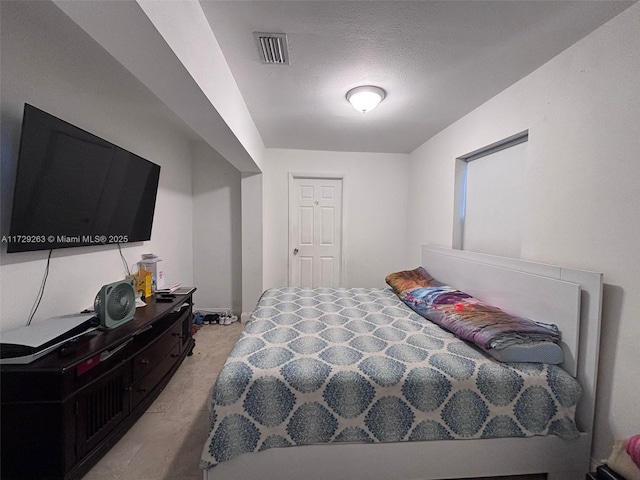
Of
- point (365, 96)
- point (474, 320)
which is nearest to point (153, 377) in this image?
point (474, 320)

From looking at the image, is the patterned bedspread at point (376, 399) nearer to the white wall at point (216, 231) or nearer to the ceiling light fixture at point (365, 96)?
the ceiling light fixture at point (365, 96)

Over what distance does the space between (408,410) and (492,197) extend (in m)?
1.98

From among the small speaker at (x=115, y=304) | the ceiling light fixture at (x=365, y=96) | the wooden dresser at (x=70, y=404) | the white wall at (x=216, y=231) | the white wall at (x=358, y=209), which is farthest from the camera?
the white wall at (x=358, y=209)

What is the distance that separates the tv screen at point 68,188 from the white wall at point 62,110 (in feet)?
0.26

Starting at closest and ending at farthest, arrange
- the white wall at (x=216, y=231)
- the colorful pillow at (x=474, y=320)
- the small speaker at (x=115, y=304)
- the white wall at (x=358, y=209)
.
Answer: the colorful pillow at (x=474, y=320) < the small speaker at (x=115, y=304) < the white wall at (x=216, y=231) < the white wall at (x=358, y=209)

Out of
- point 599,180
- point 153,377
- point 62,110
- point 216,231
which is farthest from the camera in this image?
point 216,231

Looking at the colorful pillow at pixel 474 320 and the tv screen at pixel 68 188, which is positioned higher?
the tv screen at pixel 68 188

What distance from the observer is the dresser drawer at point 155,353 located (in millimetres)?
1702

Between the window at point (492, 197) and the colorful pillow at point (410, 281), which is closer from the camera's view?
the window at point (492, 197)

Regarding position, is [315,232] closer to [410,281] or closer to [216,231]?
[216,231]

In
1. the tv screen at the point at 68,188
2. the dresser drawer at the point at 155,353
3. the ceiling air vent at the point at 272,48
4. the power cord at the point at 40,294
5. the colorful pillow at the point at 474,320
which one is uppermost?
the ceiling air vent at the point at 272,48

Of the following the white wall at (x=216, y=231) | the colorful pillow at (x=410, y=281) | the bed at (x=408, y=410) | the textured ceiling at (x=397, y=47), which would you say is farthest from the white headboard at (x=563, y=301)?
the white wall at (x=216, y=231)

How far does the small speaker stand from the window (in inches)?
114

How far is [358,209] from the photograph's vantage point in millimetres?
3857
